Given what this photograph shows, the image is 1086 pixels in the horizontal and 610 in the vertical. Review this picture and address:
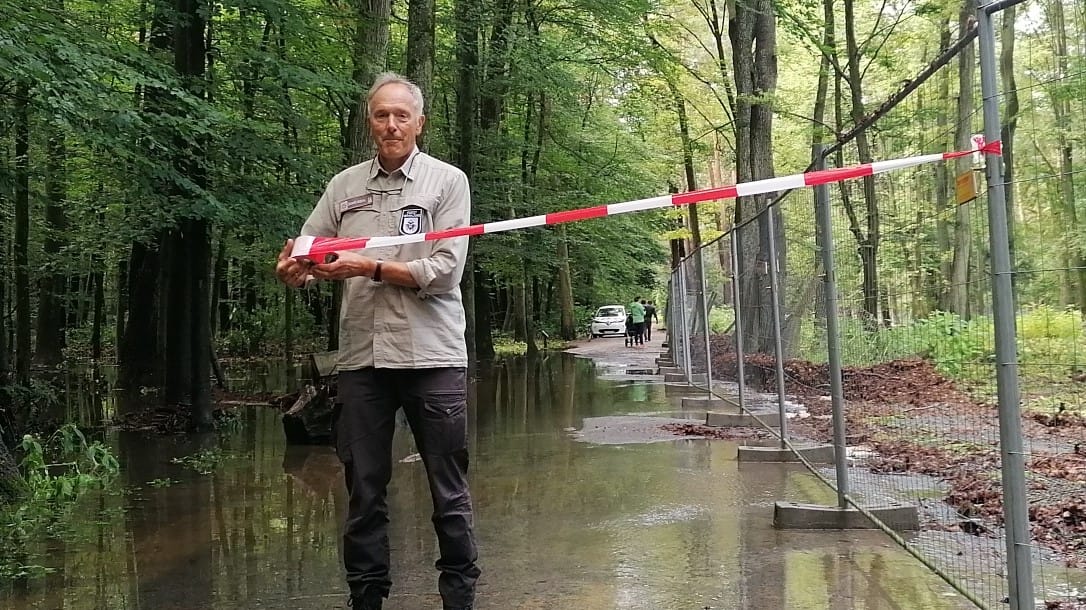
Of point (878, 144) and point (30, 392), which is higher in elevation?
point (878, 144)

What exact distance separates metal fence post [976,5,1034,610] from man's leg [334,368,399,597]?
2164 millimetres

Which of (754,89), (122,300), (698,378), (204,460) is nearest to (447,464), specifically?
(204,460)

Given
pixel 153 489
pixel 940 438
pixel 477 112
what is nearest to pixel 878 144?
pixel 940 438

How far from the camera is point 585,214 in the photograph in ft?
13.3

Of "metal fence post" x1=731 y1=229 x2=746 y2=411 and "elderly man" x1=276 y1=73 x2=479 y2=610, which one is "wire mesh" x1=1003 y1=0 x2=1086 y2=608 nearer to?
"elderly man" x1=276 y1=73 x2=479 y2=610

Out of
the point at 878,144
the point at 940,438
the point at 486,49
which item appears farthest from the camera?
the point at 486,49

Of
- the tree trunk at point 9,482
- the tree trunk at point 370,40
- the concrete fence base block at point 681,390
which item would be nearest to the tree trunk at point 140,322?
the tree trunk at point 370,40

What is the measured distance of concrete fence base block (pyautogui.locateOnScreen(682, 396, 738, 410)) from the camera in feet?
38.8

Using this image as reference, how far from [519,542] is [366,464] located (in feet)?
6.28

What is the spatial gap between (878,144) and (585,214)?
7.42 ft

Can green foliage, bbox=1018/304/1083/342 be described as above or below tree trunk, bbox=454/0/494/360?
below

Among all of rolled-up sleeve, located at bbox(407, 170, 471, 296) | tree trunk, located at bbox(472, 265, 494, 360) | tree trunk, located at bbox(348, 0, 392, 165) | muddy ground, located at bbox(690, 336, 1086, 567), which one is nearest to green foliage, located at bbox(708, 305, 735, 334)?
muddy ground, located at bbox(690, 336, 1086, 567)

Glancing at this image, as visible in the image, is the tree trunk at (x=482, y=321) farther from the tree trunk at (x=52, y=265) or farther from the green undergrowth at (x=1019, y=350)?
the green undergrowth at (x=1019, y=350)

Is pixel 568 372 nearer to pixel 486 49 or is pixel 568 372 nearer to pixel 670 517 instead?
pixel 486 49
